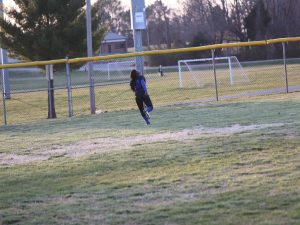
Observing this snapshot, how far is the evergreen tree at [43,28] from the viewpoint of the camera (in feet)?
68.1

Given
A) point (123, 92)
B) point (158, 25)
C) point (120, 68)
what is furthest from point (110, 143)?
point (158, 25)

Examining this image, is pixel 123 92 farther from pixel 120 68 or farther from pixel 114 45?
pixel 114 45

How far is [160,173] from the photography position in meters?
7.86

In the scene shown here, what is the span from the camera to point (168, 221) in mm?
5562

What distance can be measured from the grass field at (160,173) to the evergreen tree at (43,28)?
7417 millimetres

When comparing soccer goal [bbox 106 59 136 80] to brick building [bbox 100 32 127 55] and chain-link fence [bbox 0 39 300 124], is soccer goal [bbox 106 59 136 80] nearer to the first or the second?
chain-link fence [bbox 0 39 300 124]

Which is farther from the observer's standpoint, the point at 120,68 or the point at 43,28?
the point at 120,68

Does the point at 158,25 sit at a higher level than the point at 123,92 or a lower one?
higher

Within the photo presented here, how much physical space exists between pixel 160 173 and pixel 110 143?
337 cm

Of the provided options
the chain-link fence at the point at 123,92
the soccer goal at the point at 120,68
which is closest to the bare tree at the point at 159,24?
the soccer goal at the point at 120,68

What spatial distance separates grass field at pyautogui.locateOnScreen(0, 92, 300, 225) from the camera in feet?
19.4

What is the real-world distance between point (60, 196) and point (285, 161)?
305 cm

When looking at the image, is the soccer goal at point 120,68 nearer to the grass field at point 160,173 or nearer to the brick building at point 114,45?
the grass field at point 160,173

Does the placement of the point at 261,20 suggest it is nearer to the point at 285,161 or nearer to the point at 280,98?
the point at 280,98
